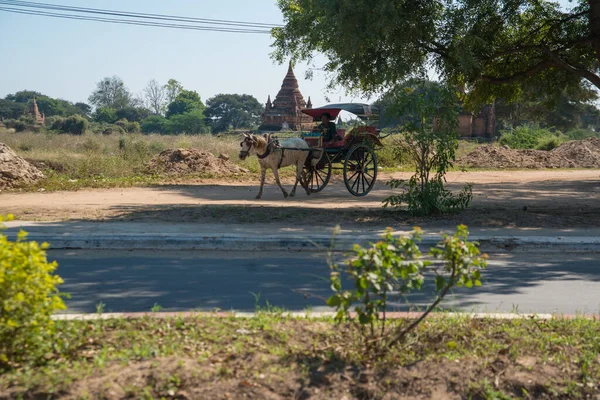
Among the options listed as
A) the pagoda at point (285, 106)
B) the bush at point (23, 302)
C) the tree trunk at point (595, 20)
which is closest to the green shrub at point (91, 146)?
the tree trunk at point (595, 20)

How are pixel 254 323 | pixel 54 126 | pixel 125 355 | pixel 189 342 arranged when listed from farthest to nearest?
pixel 54 126 → pixel 254 323 → pixel 189 342 → pixel 125 355

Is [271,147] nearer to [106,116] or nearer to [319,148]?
[319,148]

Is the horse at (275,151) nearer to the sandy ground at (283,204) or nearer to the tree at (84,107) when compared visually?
the sandy ground at (283,204)

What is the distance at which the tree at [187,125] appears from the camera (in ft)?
286

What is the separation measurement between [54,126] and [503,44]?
55527mm

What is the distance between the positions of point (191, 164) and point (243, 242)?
14.6 meters

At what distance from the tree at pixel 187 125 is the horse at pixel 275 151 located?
233 feet

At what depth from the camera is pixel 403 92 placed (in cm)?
1265

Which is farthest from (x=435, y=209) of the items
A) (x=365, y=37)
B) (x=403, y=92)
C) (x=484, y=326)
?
(x=484, y=326)

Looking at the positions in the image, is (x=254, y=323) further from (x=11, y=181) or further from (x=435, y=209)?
(x=11, y=181)

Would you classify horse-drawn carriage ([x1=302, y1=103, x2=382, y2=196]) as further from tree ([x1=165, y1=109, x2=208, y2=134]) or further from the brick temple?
tree ([x1=165, y1=109, x2=208, y2=134])

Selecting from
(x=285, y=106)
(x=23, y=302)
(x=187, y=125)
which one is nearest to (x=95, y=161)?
(x=23, y=302)

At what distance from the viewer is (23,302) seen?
4.23 m

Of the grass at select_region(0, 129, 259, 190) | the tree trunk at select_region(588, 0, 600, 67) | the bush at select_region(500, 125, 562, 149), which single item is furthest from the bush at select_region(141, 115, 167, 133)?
the tree trunk at select_region(588, 0, 600, 67)
